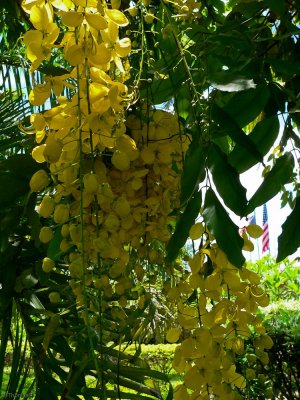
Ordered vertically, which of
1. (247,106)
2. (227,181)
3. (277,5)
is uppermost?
(277,5)

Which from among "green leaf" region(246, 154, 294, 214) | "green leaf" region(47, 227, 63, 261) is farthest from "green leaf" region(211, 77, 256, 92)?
"green leaf" region(47, 227, 63, 261)

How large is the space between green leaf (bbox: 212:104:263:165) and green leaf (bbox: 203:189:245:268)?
6 cm

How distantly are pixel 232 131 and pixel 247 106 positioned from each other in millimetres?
68

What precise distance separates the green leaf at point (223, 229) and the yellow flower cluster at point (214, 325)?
3 cm

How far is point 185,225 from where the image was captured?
651mm

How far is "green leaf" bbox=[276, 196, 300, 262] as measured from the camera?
648 millimetres

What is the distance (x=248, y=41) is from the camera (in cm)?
71

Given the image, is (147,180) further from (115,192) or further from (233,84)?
(233,84)

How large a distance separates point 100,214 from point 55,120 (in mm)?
105

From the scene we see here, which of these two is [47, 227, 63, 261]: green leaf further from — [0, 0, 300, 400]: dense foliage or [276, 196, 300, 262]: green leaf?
[276, 196, 300, 262]: green leaf

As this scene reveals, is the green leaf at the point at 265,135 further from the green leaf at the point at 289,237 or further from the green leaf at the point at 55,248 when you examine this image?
the green leaf at the point at 55,248

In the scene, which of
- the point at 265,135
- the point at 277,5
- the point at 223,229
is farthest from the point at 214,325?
the point at 277,5

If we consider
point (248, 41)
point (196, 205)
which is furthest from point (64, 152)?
point (248, 41)

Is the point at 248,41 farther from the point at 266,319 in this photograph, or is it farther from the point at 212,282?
the point at 266,319
